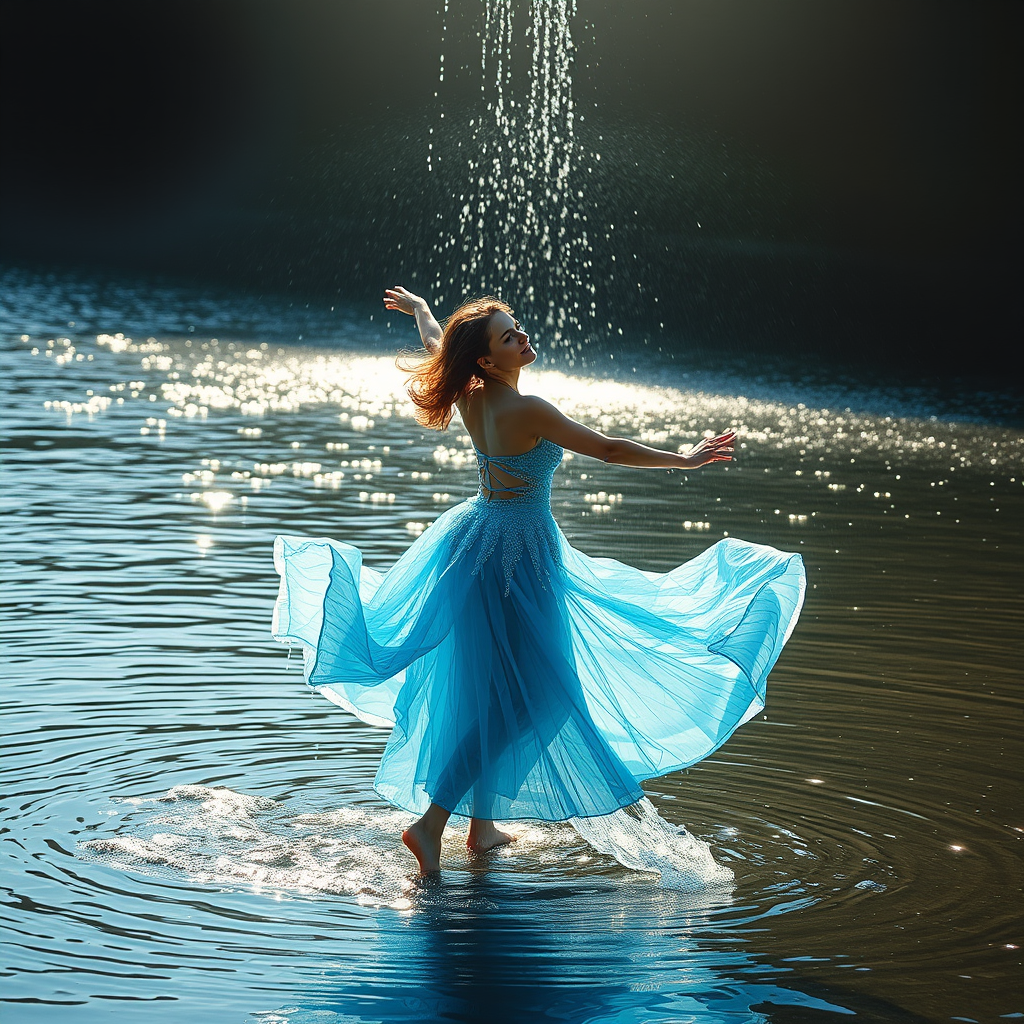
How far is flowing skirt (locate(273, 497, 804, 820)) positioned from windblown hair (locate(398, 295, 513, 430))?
15.0 inches

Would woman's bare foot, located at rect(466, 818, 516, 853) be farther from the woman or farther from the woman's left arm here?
the woman's left arm

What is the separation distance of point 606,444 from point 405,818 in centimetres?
153

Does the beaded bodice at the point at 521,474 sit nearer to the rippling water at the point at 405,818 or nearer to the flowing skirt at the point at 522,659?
the flowing skirt at the point at 522,659

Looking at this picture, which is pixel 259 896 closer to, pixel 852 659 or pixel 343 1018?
pixel 343 1018

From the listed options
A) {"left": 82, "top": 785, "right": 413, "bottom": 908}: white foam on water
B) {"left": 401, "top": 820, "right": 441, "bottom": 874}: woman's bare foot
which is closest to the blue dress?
{"left": 401, "top": 820, "right": 441, "bottom": 874}: woman's bare foot

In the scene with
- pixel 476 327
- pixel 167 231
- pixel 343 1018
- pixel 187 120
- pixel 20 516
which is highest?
pixel 187 120

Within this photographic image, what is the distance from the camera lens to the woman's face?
5.00 meters

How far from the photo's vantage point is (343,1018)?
146 inches

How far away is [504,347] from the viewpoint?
16.4 ft

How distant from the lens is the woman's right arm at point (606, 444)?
15.7 feet

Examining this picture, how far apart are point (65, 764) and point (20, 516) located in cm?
487

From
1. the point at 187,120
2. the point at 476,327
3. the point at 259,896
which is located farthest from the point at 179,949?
the point at 187,120

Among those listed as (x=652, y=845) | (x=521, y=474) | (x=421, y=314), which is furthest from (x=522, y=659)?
(x=421, y=314)

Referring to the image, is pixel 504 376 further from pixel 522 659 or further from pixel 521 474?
pixel 522 659
